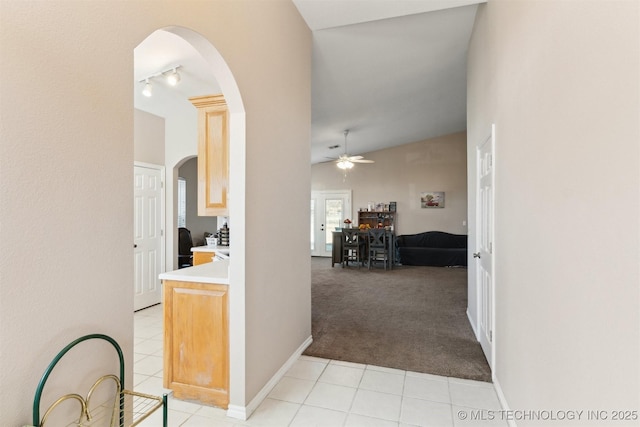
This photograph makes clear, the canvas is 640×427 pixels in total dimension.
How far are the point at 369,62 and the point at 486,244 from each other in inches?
92.5

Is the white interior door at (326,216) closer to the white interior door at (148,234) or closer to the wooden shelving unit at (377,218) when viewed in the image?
the wooden shelving unit at (377,218)

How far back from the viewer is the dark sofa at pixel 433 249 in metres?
7.85

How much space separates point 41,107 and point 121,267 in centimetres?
56

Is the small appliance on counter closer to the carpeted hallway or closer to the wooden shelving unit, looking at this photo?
the carpeted hallway

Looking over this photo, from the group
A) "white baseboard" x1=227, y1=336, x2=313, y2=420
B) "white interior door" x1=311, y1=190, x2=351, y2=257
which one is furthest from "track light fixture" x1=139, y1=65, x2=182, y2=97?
"white interior door" x1=311, y1=190, x2=351, y2=257

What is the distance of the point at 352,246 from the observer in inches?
307

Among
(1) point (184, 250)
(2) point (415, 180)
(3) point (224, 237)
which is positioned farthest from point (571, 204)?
(2) point (415, 180)

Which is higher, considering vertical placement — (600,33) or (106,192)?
(600,33)

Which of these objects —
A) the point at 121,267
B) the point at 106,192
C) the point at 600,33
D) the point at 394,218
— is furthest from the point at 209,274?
the point at 394,218

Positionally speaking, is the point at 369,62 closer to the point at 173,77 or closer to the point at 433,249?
the point at 173,77

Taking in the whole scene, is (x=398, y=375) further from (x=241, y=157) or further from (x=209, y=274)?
(x=241, y=157)

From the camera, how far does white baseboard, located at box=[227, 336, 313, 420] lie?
6.69ft

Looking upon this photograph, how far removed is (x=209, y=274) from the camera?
90.8 inches

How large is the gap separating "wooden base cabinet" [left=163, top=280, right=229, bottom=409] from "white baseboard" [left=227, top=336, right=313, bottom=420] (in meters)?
0.12
